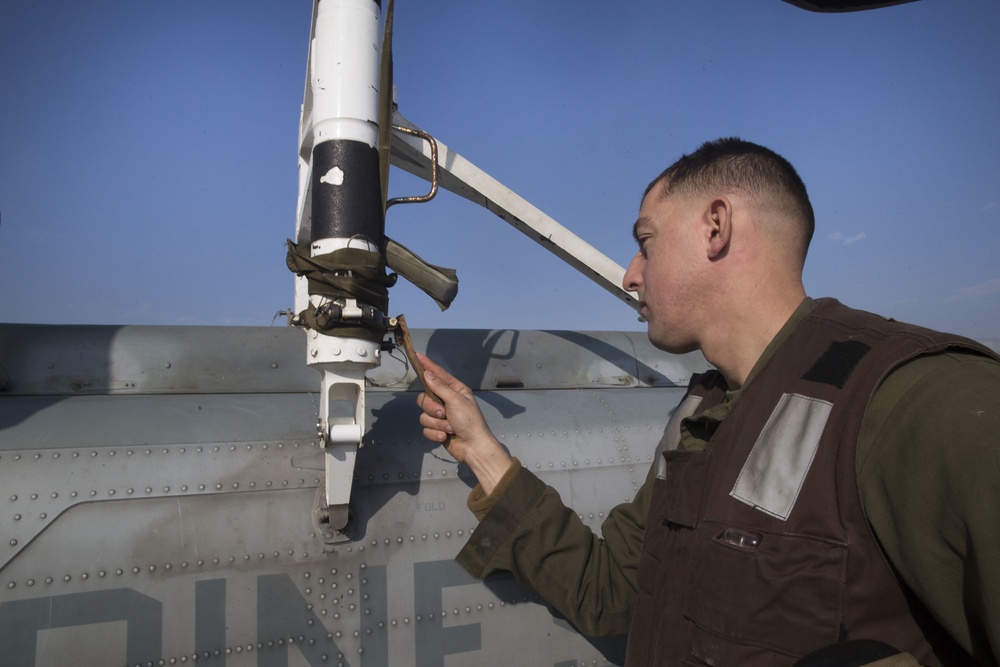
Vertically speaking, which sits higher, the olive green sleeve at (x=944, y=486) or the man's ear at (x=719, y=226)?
the man's ear at (x=719, y=226)

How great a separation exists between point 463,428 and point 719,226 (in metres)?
1.14

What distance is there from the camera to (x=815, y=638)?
1.33 metres

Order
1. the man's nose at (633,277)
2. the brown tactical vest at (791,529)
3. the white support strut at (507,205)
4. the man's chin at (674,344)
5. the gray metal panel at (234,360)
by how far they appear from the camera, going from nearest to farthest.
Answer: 1. the brown tactical vest at (791,529)
2. the man's chin at (674,344)
3. the man's nose at (633,277)
4. the gray metal panel at (234,360)
5. the white support strut at (507,205)

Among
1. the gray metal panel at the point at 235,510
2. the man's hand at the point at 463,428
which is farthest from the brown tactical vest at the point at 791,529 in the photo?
the gray metal panel at the point at 235,510

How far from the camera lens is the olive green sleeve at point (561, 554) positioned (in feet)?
7.39

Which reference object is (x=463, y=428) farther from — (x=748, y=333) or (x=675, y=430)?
(x=748, y=333)

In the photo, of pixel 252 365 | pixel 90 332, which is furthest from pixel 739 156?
pixel 90 332

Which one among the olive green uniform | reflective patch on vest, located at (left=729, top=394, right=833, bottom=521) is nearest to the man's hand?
reflective patch on vest, located at (left=729, top=394, right=833, bottom=521)

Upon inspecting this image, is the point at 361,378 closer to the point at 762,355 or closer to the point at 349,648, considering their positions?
the point at 349,648

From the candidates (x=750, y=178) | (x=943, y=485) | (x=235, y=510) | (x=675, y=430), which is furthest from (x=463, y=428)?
(x=943, y=485)

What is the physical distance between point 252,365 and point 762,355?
8.32ft

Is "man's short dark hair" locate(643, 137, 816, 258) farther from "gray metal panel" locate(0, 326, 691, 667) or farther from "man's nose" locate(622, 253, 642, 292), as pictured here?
"gray metal panel" locate(0, 326, 691, 667)

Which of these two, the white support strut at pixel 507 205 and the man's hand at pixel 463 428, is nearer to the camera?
the man's hand at pixel 463 428

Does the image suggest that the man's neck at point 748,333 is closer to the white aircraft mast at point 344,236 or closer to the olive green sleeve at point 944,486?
the olive green sleeve at point 944,486
